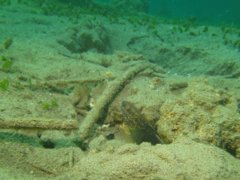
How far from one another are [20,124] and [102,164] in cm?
101

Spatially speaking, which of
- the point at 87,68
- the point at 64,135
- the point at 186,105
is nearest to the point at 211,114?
the point at 186,105

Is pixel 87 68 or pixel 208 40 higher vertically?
pixel 208 40


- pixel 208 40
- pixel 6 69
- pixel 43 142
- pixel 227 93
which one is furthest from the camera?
pixel 208 40

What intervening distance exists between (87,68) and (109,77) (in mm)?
772

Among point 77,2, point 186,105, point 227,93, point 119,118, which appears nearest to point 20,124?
point 119,118

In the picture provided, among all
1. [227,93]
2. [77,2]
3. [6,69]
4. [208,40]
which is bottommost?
[6,69]

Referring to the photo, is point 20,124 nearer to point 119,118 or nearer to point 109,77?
point 119,118

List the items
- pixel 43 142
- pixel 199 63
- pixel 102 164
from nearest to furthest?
pixel 102 164 → pixel 43 142 → pixel 199 63

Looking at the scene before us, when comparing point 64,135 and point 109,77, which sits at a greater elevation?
point 109,77

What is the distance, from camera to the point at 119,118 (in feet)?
15.6

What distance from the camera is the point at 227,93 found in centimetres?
454

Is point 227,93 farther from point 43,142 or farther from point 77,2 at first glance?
point 77,2

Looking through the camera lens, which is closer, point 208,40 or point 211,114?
point 211,114

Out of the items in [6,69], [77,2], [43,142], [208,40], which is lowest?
[43,142]
